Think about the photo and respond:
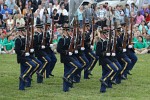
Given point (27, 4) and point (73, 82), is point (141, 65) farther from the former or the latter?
point (27, 4)

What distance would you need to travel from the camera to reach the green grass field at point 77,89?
58.4 feet

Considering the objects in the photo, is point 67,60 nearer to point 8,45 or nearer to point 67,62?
point 67,62

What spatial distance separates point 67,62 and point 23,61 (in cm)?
132

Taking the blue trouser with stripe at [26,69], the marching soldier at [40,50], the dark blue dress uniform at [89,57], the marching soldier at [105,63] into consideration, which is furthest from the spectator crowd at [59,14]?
the marching soldier at [105,63]

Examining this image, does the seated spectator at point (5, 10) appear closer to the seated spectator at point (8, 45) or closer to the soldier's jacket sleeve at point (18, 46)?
the seated spectator at point (8, 45)

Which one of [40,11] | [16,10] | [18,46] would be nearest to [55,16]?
[40,11]

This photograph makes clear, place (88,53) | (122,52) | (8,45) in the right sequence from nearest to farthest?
(122,52) < (88,53) < (8,45)

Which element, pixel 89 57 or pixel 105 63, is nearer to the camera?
pixel 105 63

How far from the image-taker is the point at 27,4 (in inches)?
1212

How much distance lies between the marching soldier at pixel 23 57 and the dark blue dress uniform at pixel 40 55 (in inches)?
41.4

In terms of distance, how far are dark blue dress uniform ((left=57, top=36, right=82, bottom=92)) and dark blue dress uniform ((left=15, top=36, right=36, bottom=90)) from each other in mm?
967

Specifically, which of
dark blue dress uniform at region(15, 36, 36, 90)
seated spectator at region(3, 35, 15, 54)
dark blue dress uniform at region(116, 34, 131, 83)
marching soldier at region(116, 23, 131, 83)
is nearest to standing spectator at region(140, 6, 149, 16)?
seated spectator at region(3, 35, 15, 54)

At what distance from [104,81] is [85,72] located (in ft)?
10.5

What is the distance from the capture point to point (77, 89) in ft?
63.5
